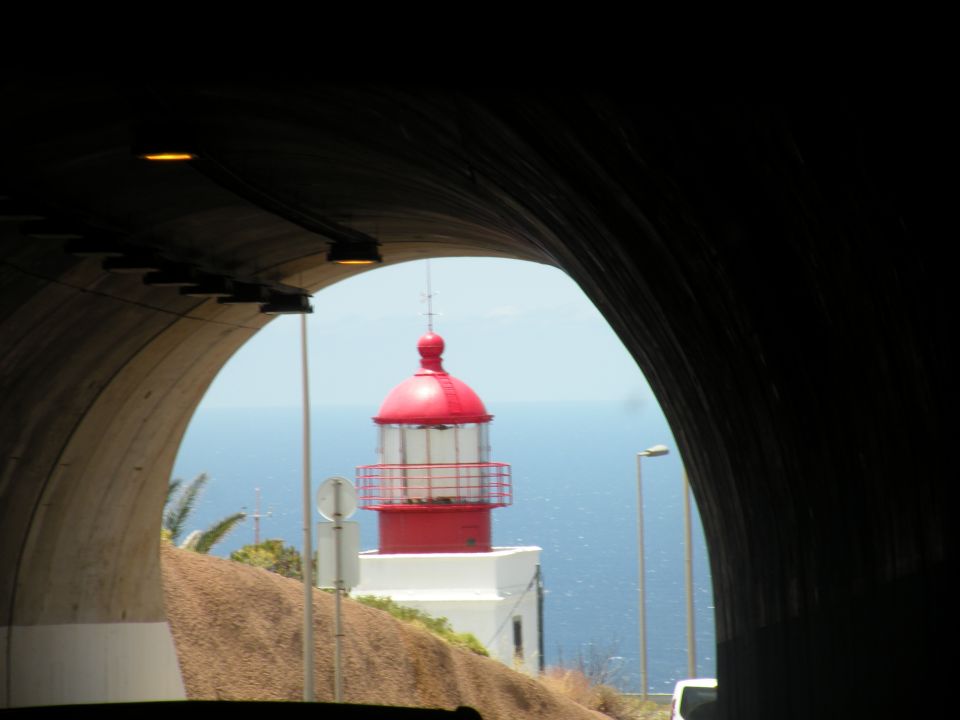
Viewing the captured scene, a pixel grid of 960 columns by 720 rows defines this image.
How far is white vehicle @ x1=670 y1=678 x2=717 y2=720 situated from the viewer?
55.7 ft

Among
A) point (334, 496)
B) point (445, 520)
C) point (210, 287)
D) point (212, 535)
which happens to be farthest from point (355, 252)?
point (212, 535)

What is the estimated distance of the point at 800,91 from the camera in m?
3.87

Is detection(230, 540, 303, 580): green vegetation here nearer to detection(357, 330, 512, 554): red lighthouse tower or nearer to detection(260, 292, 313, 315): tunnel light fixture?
detection(357, 330, 512, 554): red lighthouse tower

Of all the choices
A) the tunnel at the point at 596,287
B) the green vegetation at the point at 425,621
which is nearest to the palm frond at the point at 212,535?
the green vegetation at the point at 425,621

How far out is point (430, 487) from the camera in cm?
3222

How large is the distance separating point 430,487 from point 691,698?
1522 cm

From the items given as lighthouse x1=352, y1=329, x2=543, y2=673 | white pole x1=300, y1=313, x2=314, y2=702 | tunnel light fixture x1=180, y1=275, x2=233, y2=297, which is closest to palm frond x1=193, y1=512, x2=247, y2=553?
lighthouse x1=352, y1=329, x2=543, y2=673

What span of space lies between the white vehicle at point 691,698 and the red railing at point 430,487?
Answer: 1442cm

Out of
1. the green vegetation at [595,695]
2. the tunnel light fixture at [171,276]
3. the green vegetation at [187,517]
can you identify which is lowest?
the green vegetation at [595,695]

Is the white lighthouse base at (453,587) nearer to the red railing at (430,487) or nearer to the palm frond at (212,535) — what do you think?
the red railing at (430,487)

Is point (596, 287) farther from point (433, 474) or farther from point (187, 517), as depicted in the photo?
point (187, 517)

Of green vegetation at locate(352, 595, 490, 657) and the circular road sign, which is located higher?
the circular road sign

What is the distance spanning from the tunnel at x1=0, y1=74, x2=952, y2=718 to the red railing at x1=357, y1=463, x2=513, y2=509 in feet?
44.9

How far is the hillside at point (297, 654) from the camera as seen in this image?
855 inches
